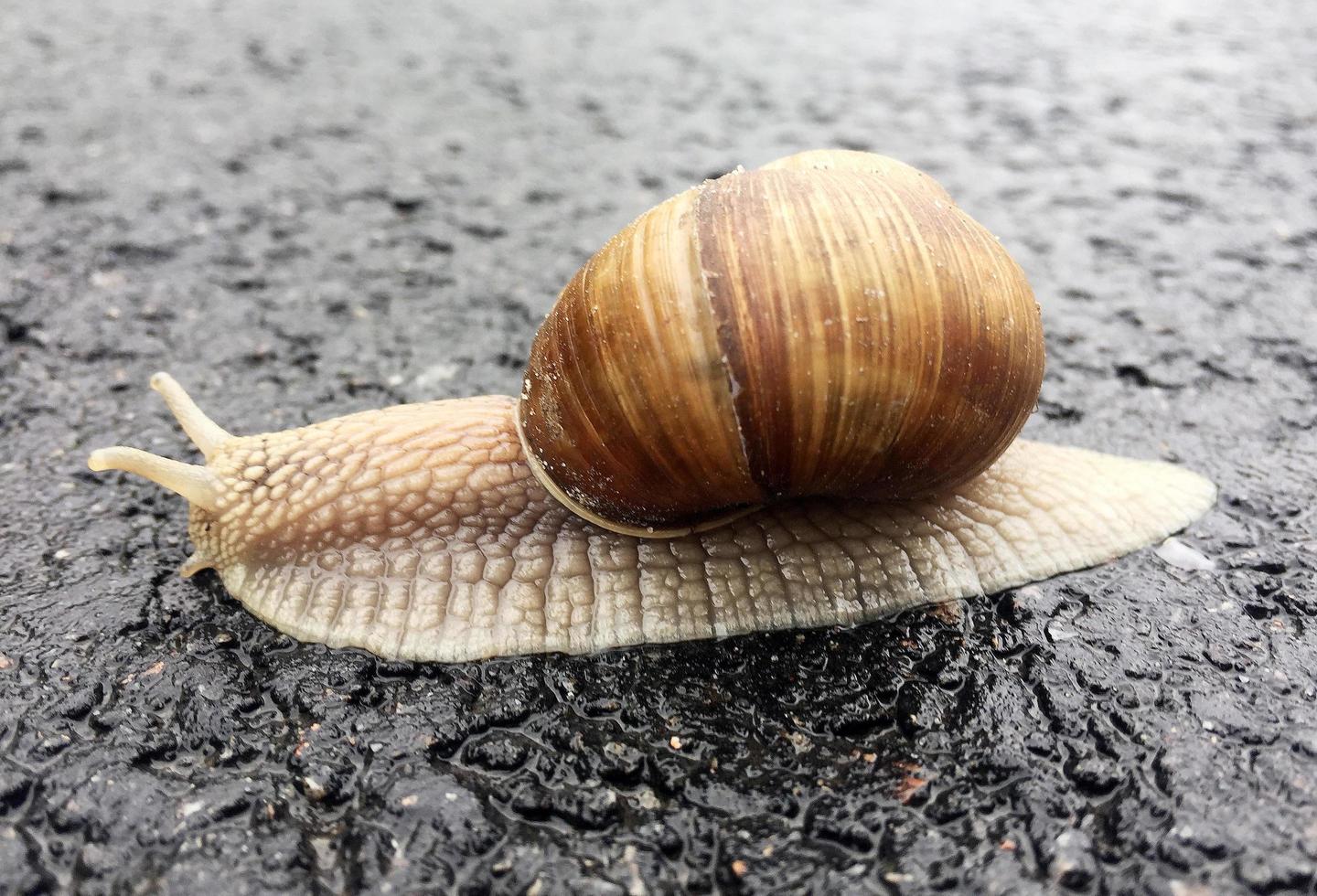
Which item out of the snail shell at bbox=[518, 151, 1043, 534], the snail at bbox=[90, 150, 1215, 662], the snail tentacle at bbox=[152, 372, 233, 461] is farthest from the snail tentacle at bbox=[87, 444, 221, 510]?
the snail shell at bbox=[518, 151, 1043, 534]

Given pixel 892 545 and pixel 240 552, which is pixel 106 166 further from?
pixel 892 545

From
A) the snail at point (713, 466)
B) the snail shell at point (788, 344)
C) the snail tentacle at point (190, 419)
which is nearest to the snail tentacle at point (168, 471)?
the snail at point (713, 466)

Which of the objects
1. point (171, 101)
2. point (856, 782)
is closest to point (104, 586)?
point (856, 782)

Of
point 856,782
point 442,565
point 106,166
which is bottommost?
point 856,782

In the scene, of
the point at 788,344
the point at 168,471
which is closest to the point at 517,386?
the point at 168,471

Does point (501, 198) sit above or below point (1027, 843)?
above

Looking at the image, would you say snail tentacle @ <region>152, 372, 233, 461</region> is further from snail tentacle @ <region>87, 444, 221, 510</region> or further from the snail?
snail tentacle @ <region>87, 444, 221, 510</region>
